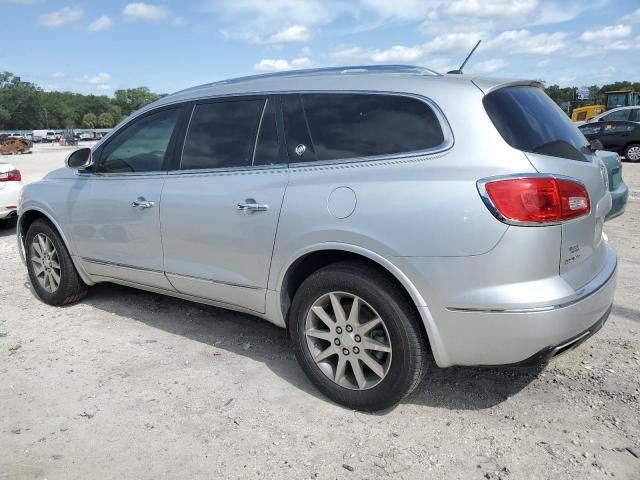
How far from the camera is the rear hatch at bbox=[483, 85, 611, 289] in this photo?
2.65 m

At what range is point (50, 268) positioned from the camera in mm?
4938

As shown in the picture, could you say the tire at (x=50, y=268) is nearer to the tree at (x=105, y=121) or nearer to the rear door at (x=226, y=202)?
the rear door at (x=226, y=202)

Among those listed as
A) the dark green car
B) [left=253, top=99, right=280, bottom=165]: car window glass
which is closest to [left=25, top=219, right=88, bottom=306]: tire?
[left=253, top=99, right=280, bottom=165]: car window glass

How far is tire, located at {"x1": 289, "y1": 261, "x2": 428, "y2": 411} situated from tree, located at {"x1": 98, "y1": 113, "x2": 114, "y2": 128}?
489 feet

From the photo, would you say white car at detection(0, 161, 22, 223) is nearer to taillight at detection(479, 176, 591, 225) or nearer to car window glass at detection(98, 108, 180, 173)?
car window glass at detection(98, 108, 180, 173)

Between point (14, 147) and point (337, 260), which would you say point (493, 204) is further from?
point (14, 147)

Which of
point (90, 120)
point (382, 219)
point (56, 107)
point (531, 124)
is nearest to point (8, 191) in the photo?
point (382, 219)

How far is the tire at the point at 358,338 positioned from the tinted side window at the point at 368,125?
629 millimetres

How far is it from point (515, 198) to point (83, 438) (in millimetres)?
2504

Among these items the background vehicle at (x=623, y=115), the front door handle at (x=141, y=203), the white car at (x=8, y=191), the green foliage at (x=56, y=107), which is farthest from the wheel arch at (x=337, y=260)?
the green foliage at (x=56, y=107)

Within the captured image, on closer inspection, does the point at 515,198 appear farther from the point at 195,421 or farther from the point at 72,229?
the point at 72,229

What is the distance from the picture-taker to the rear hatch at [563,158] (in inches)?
104

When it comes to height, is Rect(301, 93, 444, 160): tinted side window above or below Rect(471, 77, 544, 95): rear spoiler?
below

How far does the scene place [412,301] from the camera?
286 cm
